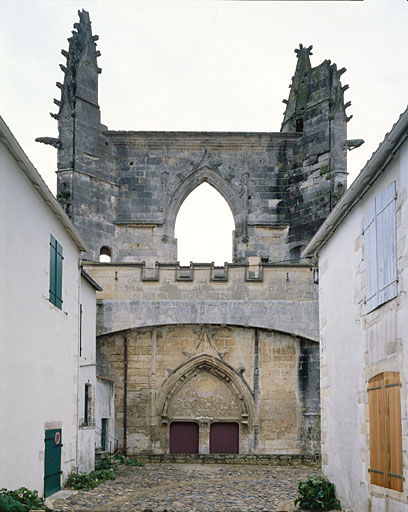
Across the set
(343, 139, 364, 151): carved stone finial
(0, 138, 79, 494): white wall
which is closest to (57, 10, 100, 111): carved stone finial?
(343, 139, 364, 151): carved stone finial

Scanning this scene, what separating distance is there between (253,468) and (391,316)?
9762 mm

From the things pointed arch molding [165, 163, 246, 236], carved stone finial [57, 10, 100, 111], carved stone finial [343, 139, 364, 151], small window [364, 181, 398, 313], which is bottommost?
small window [364, 181, 398, 313]

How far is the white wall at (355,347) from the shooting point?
741 centimetres

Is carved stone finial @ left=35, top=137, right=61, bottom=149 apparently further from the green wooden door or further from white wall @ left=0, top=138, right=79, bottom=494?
the green wooden door

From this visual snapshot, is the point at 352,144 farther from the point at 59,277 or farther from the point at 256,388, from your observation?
the point at 59,277

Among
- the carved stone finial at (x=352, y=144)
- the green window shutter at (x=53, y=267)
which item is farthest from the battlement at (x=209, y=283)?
the green window shutter at (x=53, y=267)

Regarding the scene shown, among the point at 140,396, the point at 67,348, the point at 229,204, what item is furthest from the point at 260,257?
the point at 67,348

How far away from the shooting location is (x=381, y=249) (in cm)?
812

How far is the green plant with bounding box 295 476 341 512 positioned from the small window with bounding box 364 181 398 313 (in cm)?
303

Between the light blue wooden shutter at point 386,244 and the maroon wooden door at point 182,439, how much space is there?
38.3 feet

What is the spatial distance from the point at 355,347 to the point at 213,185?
12876mm

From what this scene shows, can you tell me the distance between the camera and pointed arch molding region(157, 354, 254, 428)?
61.2 ft

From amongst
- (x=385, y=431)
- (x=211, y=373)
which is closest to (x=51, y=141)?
(x=211, y=373)

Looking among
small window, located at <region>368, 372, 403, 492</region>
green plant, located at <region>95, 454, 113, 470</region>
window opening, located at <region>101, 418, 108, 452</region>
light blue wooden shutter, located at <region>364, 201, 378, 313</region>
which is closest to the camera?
small window, located at <region>368, 372, 403, 492</region>
